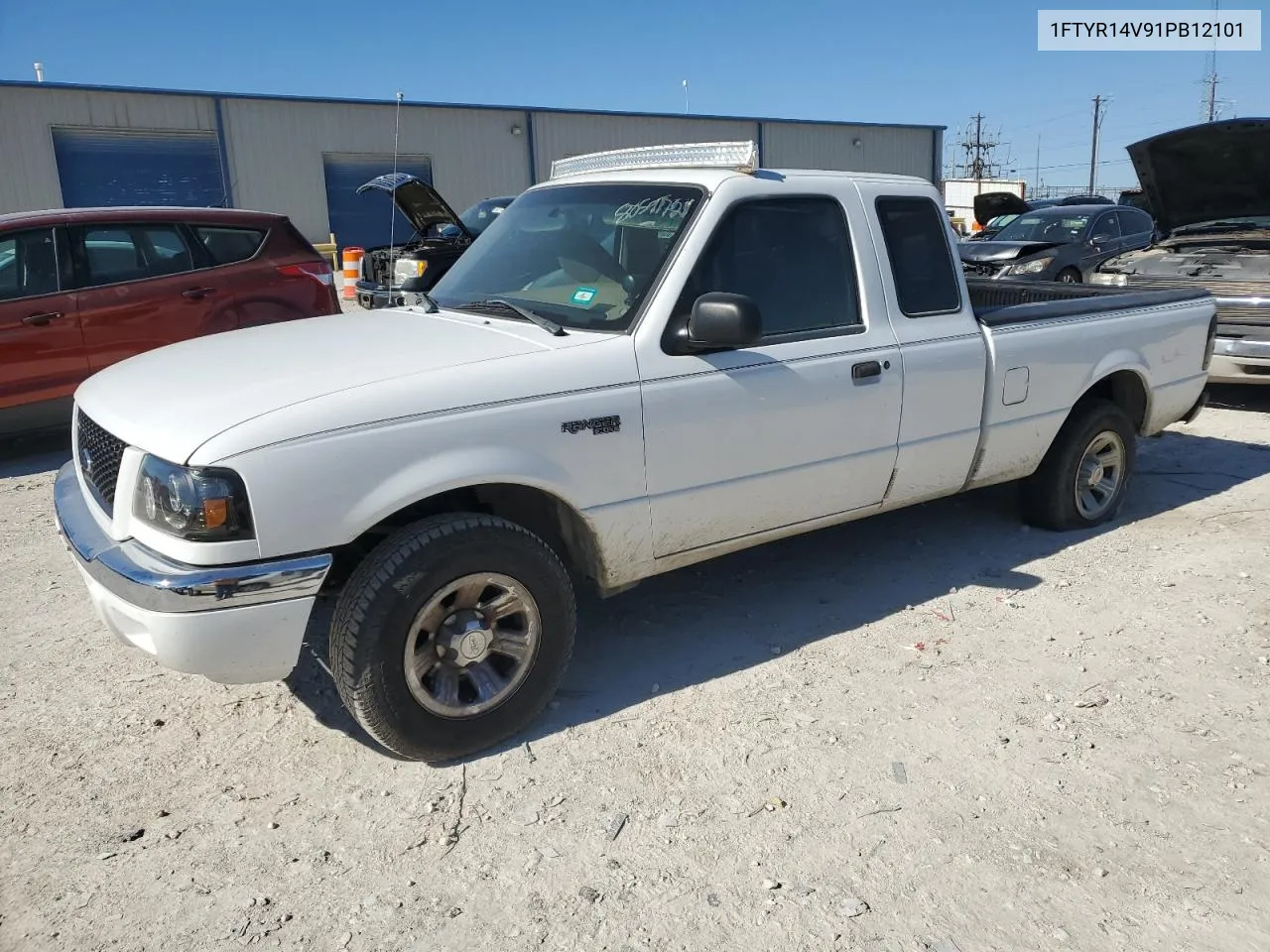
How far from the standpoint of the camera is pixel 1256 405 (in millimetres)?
8461

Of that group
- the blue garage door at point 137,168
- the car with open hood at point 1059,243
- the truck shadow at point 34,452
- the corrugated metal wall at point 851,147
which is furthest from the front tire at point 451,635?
the corrugated metal wall at point 851,147

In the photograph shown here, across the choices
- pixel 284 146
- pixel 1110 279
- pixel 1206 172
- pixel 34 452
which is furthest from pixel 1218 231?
pixel 284 146

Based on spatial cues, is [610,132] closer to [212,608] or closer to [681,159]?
[681,159]

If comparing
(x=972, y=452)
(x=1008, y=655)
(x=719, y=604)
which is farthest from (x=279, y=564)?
(x=972, y=452)

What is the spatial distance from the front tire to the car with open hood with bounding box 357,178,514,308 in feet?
26.3

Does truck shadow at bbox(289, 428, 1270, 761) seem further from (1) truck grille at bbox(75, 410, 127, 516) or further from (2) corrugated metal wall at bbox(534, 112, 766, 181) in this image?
(2) corrugated metal wall at bbox(534, 112, 766, 181)

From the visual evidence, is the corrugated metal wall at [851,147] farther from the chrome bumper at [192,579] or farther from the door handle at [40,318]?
the chrome bumper at [192,579]

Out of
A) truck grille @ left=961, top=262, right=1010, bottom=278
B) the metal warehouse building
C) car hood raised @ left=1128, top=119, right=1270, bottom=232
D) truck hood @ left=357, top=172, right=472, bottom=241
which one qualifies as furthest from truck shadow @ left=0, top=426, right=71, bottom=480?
the metal warehouse building

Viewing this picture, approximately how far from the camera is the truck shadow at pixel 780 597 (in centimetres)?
376

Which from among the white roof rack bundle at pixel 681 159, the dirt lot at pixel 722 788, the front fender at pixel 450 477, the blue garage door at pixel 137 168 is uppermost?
the blue garage door at pixel 137 168

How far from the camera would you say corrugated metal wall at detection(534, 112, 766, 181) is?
3212 centimetres

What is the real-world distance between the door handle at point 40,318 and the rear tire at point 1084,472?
656cm

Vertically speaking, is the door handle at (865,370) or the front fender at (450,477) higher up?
the door handle at (865,370)

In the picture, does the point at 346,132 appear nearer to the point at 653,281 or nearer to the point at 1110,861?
the point at 653,281
